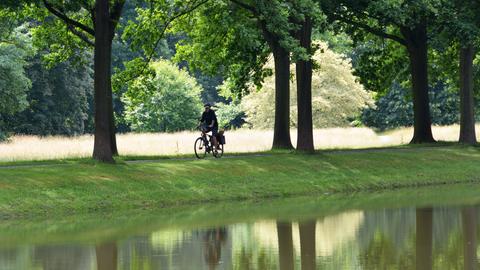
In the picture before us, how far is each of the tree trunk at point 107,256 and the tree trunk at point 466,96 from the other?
30617mm

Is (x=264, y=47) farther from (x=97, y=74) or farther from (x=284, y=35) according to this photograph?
(x=97, y=74)

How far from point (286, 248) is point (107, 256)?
126 inches

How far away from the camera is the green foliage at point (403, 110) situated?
307 ft

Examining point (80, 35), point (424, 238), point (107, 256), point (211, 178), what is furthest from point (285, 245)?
point (80, 35)

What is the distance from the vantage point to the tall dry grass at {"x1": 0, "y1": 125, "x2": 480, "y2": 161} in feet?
137

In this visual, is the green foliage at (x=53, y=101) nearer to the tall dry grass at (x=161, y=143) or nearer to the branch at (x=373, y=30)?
the tall dry grass at (x=161, y=143)

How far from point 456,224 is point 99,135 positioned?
13.4 meters

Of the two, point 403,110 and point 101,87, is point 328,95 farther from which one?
point 101,87

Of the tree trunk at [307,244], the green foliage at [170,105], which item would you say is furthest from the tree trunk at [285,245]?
the green foliage at [170,105]

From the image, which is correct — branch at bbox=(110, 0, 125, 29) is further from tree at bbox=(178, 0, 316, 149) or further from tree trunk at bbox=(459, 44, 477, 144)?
tree trunk at bbox=(459, 44, 477, 144)

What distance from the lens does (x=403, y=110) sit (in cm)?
9531

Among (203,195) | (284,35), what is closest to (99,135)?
(203,195)

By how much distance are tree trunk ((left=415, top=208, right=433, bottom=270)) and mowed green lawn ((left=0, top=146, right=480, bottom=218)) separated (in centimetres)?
717

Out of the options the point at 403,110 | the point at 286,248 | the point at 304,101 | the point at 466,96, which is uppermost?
the point at 403,110
